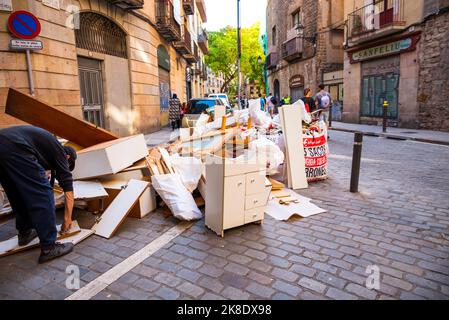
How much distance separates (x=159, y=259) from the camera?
10.1ft

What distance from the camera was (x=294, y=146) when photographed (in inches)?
213

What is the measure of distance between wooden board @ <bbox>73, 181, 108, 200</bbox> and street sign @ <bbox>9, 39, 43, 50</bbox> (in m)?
4.95

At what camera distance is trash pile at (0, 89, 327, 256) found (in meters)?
3.63

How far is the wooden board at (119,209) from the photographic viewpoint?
146 inches

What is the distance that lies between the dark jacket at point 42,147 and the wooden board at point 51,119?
1.55 m

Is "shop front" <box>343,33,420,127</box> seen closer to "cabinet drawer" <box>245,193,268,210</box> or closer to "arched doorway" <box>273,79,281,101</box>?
"cabinet drawer" <box>245,193,268,210</box>

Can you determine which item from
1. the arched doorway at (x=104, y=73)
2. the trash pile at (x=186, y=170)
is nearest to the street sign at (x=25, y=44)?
the arched doorway at (x=104, y=73)

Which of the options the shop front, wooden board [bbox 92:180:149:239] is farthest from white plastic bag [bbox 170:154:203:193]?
the shop front

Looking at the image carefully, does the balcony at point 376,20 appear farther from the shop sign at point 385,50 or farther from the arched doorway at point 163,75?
the arched doorway at point 163,75

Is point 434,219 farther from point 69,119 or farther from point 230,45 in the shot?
point 230,45

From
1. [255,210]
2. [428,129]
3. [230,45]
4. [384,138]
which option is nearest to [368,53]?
[428,129]

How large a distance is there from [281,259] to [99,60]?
10.3 meters

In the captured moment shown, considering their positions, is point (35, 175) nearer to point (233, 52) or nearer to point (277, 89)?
point (277, 89)

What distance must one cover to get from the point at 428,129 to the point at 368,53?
558 centimetres
